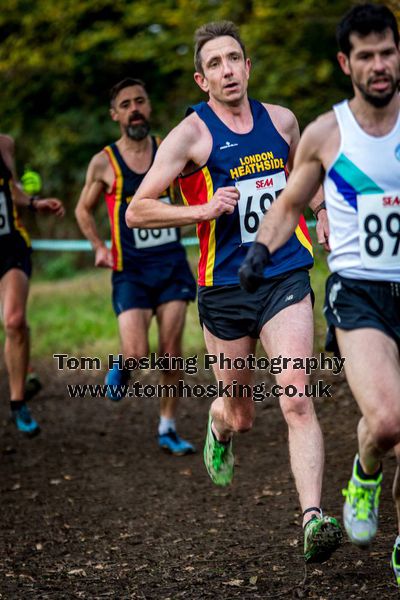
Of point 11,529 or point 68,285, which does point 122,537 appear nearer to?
point 11,529

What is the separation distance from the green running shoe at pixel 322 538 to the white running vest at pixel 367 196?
3.40 feet

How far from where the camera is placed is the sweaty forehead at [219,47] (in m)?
5.50

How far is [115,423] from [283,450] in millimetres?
2240

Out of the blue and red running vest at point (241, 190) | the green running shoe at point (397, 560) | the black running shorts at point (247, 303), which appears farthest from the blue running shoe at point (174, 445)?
the green running shoe at point (397, 560)

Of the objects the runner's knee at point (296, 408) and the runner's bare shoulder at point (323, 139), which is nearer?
the runner's bare shoulder at point (323, 139)

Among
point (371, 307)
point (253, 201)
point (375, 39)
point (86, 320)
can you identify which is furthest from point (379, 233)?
point (86, 320)

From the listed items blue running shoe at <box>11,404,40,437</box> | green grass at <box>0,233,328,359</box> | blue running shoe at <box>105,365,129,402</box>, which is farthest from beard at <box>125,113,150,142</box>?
green grass at <box>0,233,328,359</box>

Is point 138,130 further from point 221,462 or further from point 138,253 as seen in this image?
point 221,462

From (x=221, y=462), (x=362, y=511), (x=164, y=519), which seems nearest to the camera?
(x=362, y=511)

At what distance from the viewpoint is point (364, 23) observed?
4.09m

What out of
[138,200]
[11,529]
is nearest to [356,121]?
[138,200]

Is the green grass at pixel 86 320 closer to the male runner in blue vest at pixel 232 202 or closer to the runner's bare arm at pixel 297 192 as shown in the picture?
the male runner in blue vest at pixel 232 202

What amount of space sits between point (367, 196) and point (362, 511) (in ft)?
4.06

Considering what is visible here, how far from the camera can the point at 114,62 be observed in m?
20.8
